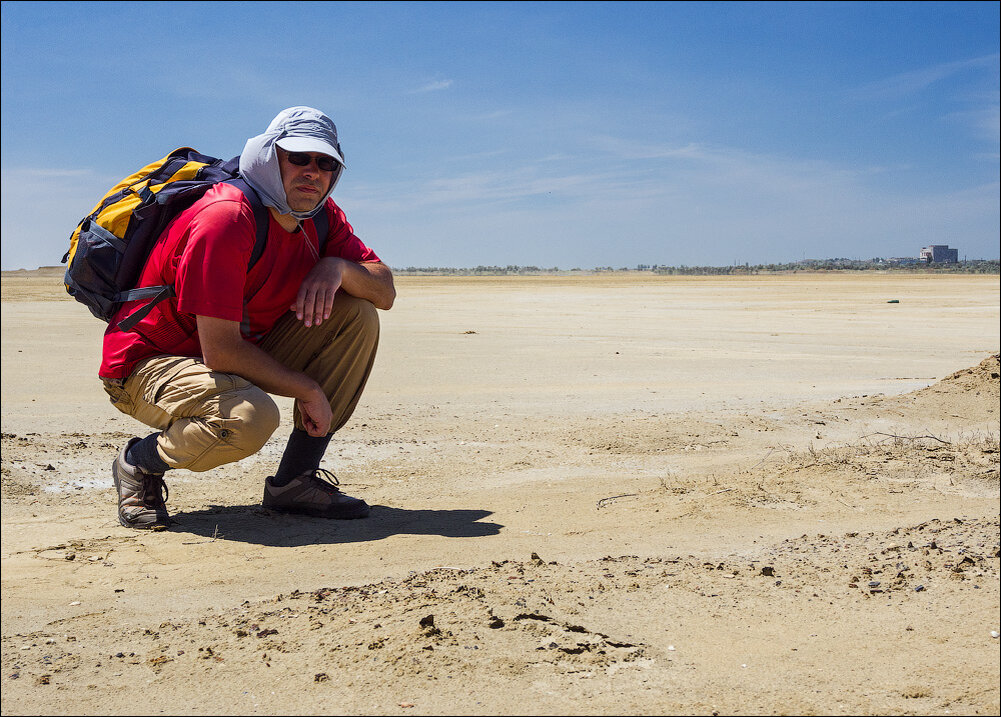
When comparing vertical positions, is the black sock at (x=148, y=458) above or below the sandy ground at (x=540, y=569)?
above

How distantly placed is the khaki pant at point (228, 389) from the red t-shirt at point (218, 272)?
9 centimetres

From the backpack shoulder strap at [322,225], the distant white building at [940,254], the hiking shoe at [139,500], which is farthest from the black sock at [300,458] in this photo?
the distant white building at [940,254]

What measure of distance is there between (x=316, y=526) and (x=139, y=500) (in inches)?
29.3

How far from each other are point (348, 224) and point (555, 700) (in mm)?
2563

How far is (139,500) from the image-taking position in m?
3.92

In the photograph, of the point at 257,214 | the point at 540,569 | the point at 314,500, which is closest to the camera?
the point at 540,569

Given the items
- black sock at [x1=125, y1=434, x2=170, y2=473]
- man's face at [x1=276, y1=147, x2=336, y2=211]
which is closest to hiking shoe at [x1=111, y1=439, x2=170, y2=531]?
black sock at [x1=125, y1=434, x2=170, y2=473]

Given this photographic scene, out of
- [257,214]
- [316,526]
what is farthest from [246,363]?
[316,526]

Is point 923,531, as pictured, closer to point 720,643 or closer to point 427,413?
point 720,643

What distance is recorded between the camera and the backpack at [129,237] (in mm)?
3668

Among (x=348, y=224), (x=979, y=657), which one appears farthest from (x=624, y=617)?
(x=348, y=224)

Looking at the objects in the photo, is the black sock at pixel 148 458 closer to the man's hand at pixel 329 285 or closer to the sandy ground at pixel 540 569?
the sandy ground at pixel 540 569

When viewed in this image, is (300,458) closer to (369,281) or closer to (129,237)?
(369,281)

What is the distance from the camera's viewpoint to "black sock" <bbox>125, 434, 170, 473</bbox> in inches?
153
